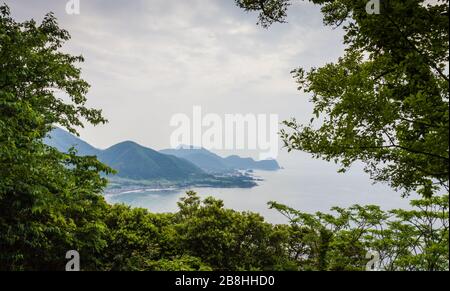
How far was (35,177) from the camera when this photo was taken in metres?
5.70

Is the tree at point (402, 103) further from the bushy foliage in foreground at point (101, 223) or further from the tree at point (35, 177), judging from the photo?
the tree at point (35, 177)

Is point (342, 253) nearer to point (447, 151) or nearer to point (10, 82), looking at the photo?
point (447, 151)

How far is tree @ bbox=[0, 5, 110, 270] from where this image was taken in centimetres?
570

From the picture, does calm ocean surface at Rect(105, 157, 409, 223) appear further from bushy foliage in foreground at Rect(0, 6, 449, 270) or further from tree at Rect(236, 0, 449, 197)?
tree at Rect(236, 0, 449, 197)

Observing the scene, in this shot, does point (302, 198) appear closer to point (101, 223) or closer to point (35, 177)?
point (101, 223)

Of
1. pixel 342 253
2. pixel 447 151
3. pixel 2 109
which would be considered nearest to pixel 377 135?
pixel 447 151

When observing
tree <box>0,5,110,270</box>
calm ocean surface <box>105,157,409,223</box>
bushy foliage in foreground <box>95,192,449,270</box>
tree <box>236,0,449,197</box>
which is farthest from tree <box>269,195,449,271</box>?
calm ocean surface <box>105,157,409,223</box>

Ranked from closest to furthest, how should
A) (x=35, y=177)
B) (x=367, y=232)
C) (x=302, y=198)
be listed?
(x=35, y=177) → (x=367, y=232) → (x=302, y=198)

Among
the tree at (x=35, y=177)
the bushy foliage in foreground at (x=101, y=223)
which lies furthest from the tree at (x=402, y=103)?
the tree at (x=35, y=177)

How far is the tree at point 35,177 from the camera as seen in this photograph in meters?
5.70

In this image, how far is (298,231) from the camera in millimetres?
8688

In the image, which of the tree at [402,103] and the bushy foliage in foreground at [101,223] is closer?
the tree at [402,103]

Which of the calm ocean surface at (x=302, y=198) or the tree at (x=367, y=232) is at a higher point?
the tree at (x=367, y=232)

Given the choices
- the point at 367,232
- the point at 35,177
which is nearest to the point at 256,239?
the point at 367,232
